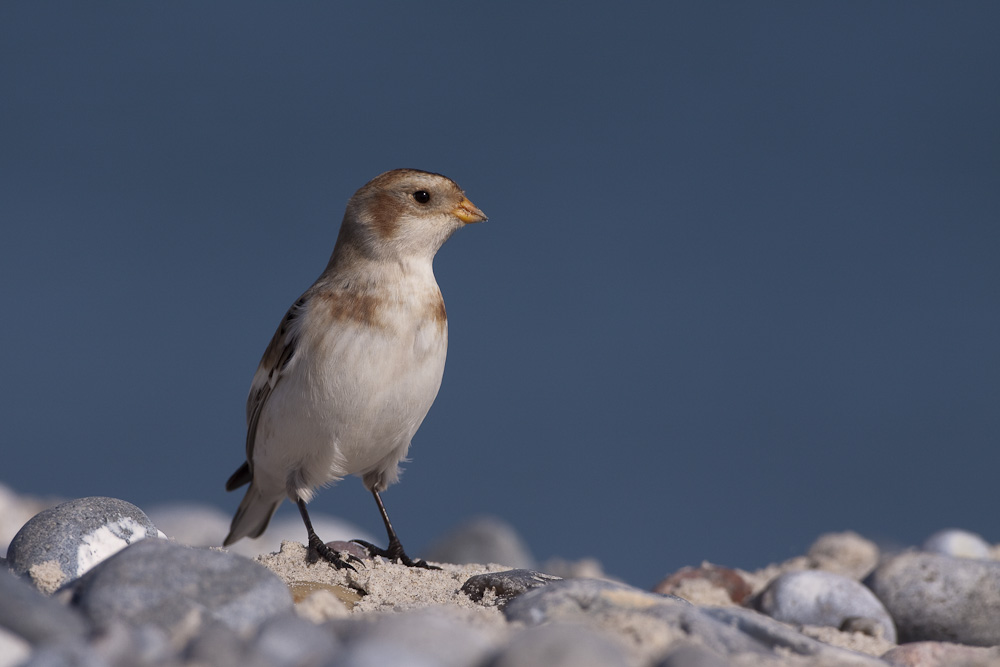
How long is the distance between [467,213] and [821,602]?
3.10 meters

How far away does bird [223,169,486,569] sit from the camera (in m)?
5.12

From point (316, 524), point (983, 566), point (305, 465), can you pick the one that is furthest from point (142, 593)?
point (316, 524)

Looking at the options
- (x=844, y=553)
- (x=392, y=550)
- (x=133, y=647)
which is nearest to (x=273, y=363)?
(x=392, y=550)

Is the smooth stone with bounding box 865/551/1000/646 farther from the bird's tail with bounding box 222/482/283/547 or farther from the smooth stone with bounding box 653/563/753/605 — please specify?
the bird's tail with bounding box 222/482/283/547

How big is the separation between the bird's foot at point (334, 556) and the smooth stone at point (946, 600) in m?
3.13

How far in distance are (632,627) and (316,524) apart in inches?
291

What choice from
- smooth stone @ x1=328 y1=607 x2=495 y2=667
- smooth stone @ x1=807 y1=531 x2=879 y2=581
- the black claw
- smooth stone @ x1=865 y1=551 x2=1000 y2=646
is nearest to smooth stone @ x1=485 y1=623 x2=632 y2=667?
smooth stone @ x1=328 y1=607 x2=495 y2=667

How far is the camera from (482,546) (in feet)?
30.3

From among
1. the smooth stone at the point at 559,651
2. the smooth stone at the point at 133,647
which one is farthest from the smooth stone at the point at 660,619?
the smooth stone at the point at 133,647

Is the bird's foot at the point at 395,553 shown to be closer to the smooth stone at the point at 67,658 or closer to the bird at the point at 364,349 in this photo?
the bird at the point at 364,349

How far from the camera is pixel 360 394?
512 cm

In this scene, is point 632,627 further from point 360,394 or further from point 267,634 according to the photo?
point 360,394

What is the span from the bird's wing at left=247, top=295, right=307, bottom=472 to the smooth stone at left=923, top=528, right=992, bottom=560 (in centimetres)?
524

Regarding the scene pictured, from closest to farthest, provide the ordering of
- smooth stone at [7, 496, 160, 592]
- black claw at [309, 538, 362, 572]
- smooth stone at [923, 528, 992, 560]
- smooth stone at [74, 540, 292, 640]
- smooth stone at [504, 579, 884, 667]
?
smooth stone at [74, 540, 292, 640]
smooth stone at [504, 579, 884, 667]
smooth stone at [7, 496, 160, 592]
black claw at [309, 538, 362, 572]
smooth stone at [923, 528, 992, 560]
